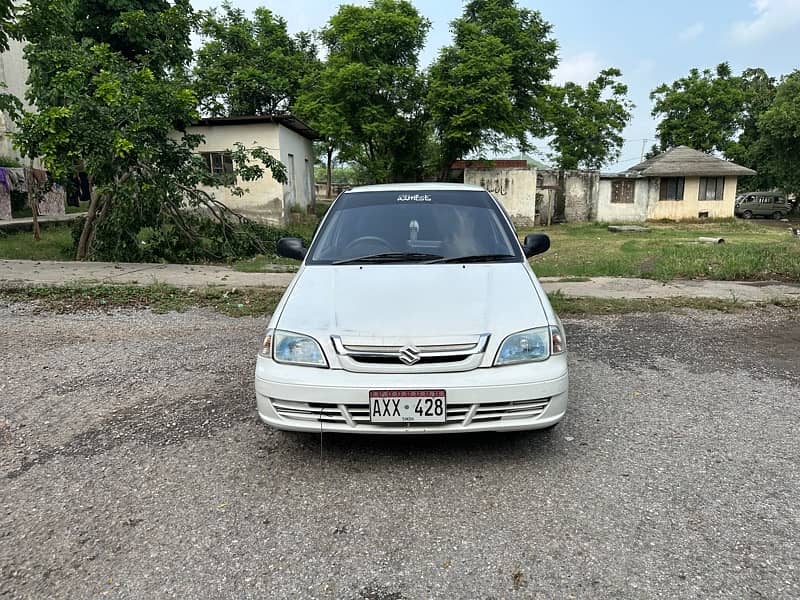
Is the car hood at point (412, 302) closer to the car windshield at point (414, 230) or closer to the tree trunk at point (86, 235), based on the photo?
the car windshield at point (414, 230)

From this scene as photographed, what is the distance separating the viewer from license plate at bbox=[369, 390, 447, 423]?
273cm

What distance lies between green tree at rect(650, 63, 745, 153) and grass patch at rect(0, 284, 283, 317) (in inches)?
1495

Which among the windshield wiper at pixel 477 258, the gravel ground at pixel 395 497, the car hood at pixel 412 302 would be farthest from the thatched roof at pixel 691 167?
the car hood at pixel 412 302

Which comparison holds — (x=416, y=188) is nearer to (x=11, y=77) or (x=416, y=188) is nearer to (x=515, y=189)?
(x=515, y=189)

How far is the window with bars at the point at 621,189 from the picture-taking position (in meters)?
27.0

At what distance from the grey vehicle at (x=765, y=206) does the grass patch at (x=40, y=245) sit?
34.6 m

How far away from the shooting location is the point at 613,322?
6414mm

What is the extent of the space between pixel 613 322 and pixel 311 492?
15.5 feet

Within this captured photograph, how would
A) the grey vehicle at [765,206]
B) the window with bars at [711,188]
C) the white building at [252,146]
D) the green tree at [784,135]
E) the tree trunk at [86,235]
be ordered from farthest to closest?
the grey vehicle at [765,206]
the green tree at [784,135]
the window with bars at [711,188]
the white building at [252,146]
the tree trunk at [86,235]

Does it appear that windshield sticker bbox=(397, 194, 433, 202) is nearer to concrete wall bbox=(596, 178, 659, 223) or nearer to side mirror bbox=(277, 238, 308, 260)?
side mirror bbox=(277, 238, 308, 260)

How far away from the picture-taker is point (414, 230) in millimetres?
4129

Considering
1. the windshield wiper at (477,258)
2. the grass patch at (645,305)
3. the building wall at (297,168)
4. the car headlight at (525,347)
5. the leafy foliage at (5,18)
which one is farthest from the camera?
the building wall at (297,168)

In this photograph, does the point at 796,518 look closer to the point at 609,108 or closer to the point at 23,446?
the point at 23,446

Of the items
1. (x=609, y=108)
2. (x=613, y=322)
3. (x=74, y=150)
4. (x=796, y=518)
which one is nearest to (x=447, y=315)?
(x=796, y=518)
